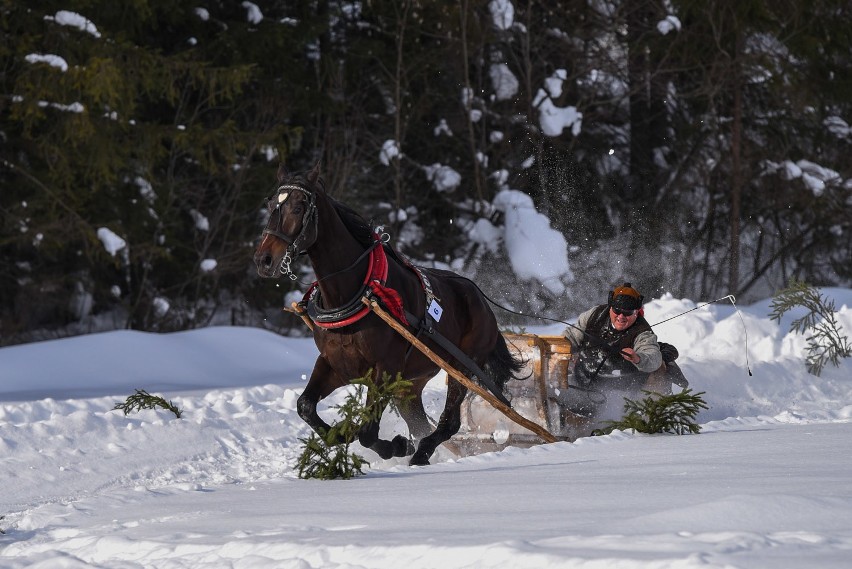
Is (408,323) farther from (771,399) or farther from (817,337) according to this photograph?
(817,337)

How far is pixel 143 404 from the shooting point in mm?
8484

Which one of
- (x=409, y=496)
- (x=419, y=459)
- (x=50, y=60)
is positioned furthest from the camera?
(x=50, y=60)

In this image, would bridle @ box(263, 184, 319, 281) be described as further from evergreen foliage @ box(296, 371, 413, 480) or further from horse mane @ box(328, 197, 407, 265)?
evergreen foliage @ box(296, 371, 413, 480)

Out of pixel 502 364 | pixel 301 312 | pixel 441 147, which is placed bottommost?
pixel 502 364

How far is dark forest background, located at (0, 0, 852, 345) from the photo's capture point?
15.9 m

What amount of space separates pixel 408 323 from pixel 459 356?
2.55 feet

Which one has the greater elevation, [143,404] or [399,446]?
[143,404]

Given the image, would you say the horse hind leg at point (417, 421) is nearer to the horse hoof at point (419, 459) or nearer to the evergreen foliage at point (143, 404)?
the horse hoof at point (419, 459)

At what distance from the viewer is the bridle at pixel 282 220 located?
609 centimetres

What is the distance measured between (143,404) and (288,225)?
9.45 feet

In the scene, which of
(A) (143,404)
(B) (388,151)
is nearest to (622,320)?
(A) (143,404)

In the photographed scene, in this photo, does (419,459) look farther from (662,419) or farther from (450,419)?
(662,419)

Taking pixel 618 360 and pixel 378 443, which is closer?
pixel 378 443

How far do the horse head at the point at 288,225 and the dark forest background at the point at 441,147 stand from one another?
352 inches
